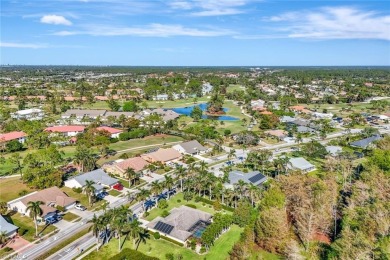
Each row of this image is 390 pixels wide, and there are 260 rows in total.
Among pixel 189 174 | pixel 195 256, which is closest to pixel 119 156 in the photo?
pixel 189 174

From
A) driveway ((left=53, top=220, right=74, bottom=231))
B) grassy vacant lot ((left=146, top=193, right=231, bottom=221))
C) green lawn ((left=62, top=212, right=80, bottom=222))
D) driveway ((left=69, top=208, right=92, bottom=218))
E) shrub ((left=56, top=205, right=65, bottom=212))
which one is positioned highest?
shrub ((left=56, top=205, right=65, bottom=212))

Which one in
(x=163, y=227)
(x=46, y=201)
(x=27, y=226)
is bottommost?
(x=27, y=226)

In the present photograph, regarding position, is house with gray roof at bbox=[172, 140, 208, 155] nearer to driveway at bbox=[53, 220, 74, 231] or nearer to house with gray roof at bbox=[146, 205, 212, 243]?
house with gray roof at bbox=[146, 205, 212, 243]

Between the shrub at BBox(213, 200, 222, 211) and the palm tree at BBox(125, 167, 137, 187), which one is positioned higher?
the palm tree at BBox(125, 167, 137, 187)

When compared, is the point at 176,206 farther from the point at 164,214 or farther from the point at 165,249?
the point at 165,249

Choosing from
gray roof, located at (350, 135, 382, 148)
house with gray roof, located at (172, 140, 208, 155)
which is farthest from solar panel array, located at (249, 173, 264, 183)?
gray roof, located at (350, 135, 382, 148)

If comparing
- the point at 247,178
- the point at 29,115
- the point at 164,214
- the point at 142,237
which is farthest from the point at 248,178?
the point at 29,115

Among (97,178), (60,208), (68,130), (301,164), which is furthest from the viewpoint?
(68,130)
